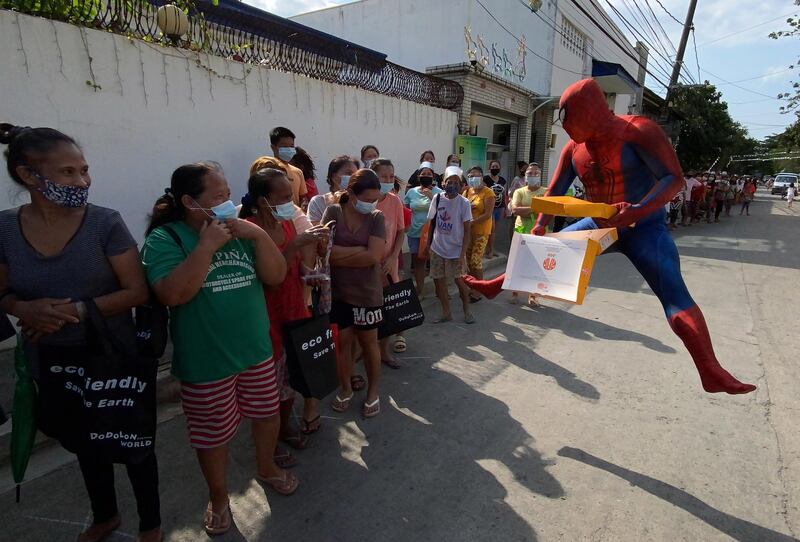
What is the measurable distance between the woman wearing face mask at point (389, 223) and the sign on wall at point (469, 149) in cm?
644

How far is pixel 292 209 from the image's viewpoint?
83.0 inches

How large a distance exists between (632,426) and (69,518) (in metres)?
3.16

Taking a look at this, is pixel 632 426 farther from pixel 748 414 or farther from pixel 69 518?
pixel 69 518

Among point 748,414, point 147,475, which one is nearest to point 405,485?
point 147,475

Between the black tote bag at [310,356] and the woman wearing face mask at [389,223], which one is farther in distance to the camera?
the woman wearing face mask at [389,223]

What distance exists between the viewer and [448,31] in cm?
1175

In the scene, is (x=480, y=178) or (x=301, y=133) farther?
(x=301, y=133)

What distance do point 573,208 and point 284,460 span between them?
208cm

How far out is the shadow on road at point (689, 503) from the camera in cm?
205

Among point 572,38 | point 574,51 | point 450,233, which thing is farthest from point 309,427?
point 574,51

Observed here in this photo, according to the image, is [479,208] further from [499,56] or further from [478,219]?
[499,56]

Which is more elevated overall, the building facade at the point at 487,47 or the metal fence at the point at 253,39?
the building facade at the point at 487,47

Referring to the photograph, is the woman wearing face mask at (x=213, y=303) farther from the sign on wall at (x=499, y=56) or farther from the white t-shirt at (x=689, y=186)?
the white t-shirt at (x=689, y=186)

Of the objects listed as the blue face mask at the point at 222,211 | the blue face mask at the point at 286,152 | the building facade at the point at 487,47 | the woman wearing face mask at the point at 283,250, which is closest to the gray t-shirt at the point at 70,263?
the blue face mask at the point at 222,211
